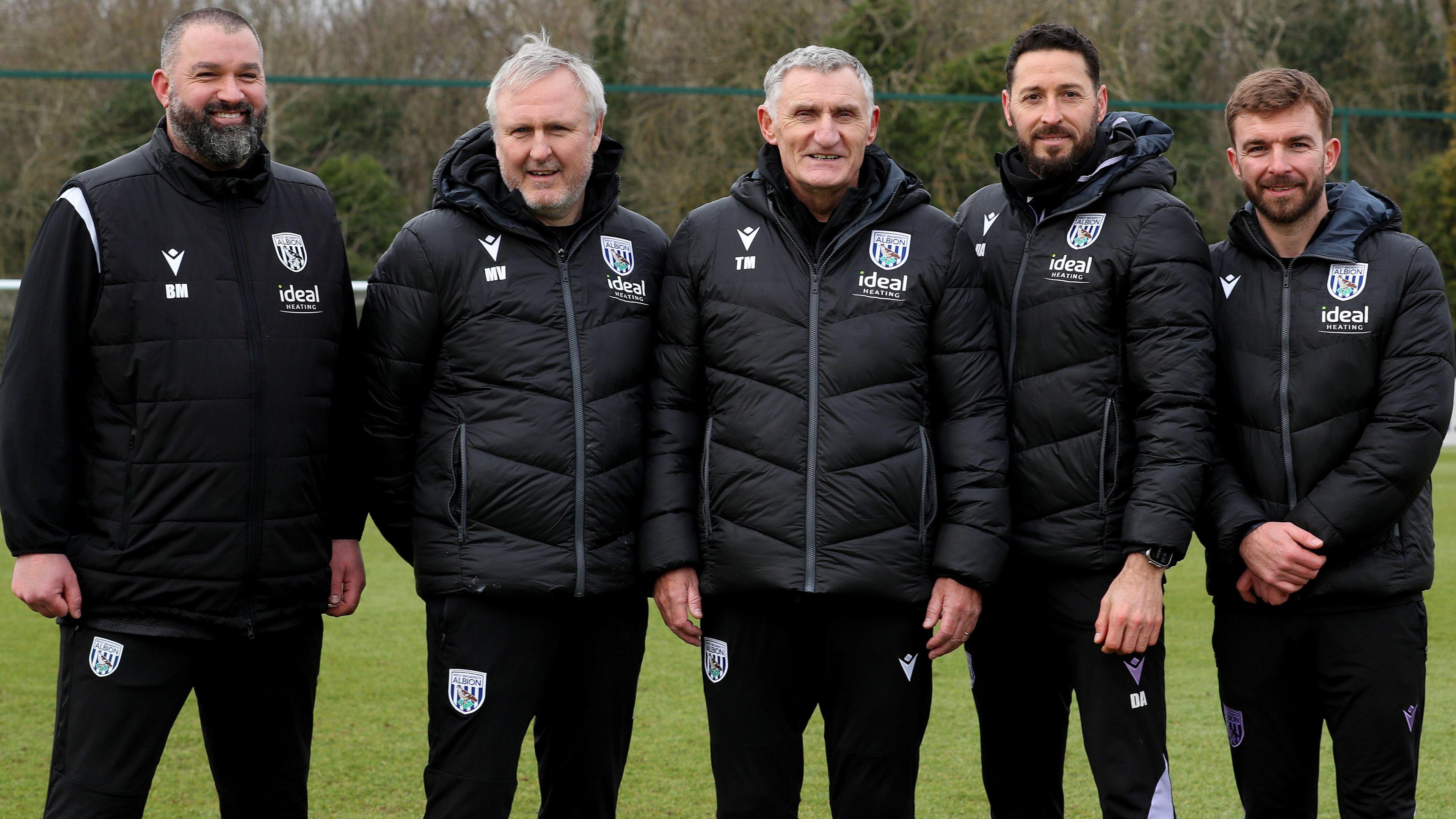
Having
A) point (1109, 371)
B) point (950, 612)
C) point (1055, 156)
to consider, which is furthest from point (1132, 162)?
point (950, 612)

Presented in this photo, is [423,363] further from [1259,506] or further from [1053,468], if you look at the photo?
[1259,506]

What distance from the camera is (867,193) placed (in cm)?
303

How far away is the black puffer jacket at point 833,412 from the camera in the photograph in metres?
2.93

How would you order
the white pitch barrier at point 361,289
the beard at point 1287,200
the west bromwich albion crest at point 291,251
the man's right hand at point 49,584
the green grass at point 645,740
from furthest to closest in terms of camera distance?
the white pitch barrier at point 361,289
the green grass at point 645,740
the beard at point 1287,200
the west bromwich albion crest at point 291,251
the man's right hand at point 49,584

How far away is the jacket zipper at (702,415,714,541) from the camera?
3.01 m

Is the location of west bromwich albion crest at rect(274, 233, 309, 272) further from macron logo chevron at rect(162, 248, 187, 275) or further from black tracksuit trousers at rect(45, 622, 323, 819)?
black tracksuit trousers at rect(45, 622, 323, 819)

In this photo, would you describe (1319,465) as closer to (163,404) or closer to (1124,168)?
(1124,168)

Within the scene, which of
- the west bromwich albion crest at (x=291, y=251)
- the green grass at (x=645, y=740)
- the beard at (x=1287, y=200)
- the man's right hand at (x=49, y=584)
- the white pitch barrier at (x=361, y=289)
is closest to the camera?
the man's right hand at (x=49, y=584)

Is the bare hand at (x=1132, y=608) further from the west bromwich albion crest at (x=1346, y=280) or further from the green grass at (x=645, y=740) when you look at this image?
the green grass at (x=645, y=740)

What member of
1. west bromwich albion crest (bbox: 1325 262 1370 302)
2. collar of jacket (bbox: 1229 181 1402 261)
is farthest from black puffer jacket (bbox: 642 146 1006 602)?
west bromwich albion crest (bbox: 1325 262 1370 302)

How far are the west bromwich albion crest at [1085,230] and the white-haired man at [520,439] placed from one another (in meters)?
0.94

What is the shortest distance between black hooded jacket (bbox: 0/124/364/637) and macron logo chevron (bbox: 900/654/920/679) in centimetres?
130

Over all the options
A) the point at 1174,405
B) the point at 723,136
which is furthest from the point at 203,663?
the point at 723,136

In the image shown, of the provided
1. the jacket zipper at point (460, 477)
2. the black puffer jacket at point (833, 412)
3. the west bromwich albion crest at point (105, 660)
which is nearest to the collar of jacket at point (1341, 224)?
the black puffer jacket at point (833, 412)
